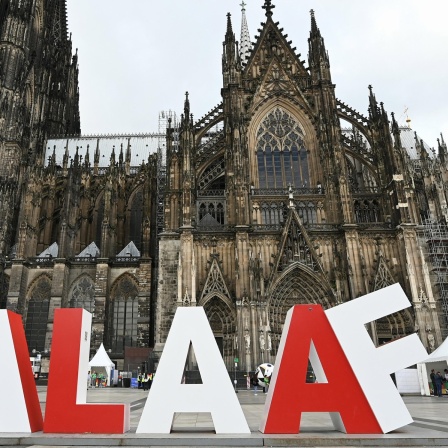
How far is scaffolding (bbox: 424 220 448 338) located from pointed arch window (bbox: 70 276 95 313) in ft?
81.9

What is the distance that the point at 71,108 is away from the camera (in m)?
57.5

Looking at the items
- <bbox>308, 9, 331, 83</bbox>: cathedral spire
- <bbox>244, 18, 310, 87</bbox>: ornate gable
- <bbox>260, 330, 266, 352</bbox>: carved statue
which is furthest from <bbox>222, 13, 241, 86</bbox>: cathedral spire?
<bbox>260, 330, 266, 352</bbox>: carved statue

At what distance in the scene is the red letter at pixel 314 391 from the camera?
7562 millimetres

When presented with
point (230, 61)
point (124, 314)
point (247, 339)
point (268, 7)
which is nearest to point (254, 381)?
point (247, 339)

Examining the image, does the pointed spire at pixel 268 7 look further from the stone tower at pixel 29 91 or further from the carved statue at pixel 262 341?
the carved statue at pixel 262 341

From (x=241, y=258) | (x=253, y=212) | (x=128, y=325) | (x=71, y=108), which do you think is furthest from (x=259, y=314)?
(x=71, y=108)

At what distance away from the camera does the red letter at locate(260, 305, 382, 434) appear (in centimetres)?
756

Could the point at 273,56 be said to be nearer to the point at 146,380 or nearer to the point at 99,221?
the point at 99,221

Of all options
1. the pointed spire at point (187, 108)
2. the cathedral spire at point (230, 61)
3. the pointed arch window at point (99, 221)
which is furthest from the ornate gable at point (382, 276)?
the pointed arch window at point (99, 221)

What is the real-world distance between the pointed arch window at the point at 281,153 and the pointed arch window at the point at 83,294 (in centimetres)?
1634

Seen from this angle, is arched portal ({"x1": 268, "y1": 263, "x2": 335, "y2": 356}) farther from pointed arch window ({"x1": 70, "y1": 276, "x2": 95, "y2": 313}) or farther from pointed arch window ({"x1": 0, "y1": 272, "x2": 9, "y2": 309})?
pointed arch window ({"x1": 0, "y1": 272, "x2": 9, "y2": 309})

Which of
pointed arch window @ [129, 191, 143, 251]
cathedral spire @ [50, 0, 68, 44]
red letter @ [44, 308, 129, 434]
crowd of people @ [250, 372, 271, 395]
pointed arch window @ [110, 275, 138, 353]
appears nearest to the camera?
red letter @ [44, 308, 129, 434]

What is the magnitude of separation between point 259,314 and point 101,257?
1544 cm

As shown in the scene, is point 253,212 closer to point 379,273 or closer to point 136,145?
point 379,273
